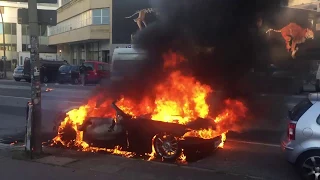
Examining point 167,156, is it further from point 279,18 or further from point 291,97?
point 291,97

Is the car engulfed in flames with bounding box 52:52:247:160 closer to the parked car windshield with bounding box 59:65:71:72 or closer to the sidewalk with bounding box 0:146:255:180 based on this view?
the sidewalk with bounding box 0:146:255:180

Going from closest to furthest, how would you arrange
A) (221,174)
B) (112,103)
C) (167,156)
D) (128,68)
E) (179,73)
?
(221,174) < (167,156) < (112,103) < (179,73) < (128,68)

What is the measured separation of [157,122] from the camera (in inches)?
266

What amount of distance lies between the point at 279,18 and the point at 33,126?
5.89m

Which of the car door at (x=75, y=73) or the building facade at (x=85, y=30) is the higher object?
the building facade at (x=85, y=30)

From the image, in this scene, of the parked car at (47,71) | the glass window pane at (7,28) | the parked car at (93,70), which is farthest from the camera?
the glass window pane at (7,28)

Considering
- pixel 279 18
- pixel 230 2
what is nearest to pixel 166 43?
pixel 230 2

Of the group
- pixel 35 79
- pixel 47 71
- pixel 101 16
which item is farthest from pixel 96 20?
pixel 35 79

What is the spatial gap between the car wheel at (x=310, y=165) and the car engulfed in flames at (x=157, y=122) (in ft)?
5.59

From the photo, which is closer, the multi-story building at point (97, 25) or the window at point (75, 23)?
the multi-story building at point (97, 25)

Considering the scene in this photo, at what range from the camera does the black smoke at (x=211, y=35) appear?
8.57 metres

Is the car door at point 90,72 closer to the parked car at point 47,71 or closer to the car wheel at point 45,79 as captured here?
the parked car at point 47,71

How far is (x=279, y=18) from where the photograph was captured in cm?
907

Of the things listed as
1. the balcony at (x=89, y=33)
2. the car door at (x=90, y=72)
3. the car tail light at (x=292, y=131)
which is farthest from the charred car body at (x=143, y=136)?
the balcony at (x=89, y=33)
